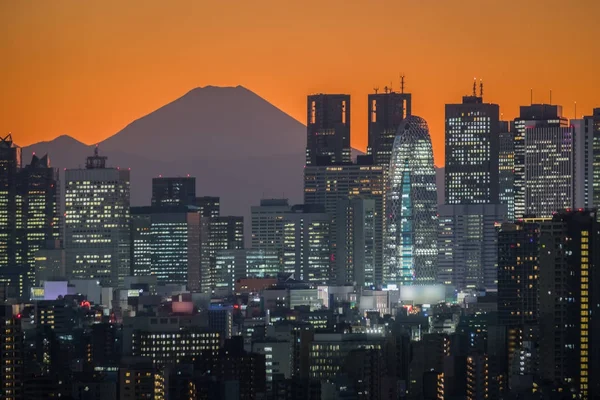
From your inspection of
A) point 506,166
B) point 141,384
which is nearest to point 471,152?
point 506,166

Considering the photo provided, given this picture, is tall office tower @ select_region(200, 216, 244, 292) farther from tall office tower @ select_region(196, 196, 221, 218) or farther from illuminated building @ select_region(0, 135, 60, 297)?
illuminated building @ select_region(0, 135, 60, 297)

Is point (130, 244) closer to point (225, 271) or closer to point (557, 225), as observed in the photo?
point (225, 271)

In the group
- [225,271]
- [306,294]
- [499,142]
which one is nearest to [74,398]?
[306,294]

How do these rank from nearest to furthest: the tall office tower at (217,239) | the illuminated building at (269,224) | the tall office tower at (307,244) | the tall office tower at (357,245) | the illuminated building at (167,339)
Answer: the illuminated building at (167,339)
the tall office tower at (217,239)
the tall office tower at (357,245)
the tall office tower at (307,244)
the illuminated building at (269,224)

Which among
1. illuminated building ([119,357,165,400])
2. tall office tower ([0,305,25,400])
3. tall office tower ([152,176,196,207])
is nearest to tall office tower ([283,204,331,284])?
tall office tower ([152,176,196,207])

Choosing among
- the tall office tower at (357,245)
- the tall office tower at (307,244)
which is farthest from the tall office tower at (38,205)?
the tall office tower at (357,245)

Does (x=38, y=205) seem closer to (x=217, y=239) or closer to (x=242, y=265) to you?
(x=217, y=239)

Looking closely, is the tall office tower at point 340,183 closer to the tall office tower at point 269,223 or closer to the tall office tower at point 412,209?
the tall office tower at point 269,223
